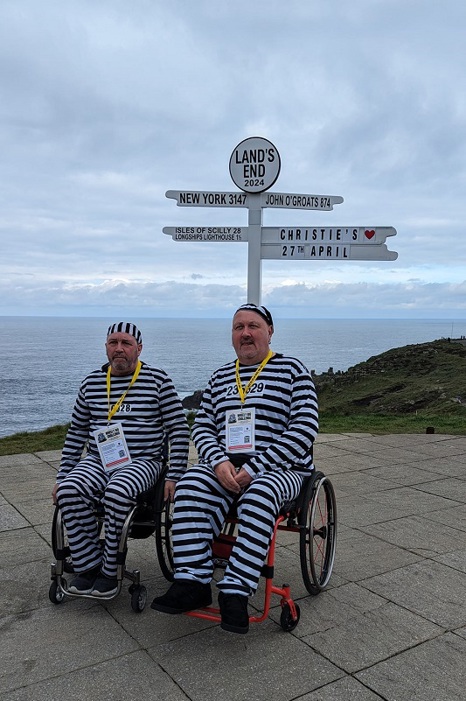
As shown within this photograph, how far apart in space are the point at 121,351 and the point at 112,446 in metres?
0.52

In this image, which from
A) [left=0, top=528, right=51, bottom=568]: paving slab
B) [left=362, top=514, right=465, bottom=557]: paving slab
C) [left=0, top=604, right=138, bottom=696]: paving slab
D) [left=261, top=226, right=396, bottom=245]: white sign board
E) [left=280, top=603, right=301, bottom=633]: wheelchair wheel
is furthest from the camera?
[left=261, top=226, right=396, bottom=245]: white sign board

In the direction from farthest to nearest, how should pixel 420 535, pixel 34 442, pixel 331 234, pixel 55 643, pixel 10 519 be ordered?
pixel 34 442, pixel 331 234, pixel 10 519, pixel 420 535, pixel 55 643

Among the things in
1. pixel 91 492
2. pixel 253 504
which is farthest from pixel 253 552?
pixel 91 492

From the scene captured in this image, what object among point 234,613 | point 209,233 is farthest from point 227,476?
point 209,233

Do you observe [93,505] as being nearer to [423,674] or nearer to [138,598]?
[138,598]

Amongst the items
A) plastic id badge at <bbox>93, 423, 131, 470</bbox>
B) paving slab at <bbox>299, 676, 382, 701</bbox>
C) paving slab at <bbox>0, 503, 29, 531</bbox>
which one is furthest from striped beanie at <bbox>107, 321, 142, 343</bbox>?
paving slab at <bbox>299, 676, 382, 701</bbox>

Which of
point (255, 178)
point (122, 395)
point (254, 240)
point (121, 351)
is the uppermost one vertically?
point (255, 178)

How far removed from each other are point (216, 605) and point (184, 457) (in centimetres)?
77

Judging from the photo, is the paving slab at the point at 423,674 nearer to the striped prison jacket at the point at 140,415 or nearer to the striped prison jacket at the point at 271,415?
the striped prison jacket at the point at 271,415

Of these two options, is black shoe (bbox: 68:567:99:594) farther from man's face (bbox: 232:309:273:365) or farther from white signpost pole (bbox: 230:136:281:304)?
white signpost pole (bbox: 230:136:281:304)

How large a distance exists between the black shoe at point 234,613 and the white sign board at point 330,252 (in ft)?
10.9

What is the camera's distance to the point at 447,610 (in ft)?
10.6

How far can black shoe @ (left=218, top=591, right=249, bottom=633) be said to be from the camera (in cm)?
270

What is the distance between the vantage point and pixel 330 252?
5473 millimetres
